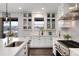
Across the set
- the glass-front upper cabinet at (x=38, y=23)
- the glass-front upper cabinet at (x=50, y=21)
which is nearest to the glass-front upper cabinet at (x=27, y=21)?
the glass-front upper cabinet at (x=38, y=23)

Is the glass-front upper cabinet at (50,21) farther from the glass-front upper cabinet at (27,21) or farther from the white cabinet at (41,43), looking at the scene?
the glass-front upper cabinet at (27,21)

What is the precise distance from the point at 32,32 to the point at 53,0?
7466 mm

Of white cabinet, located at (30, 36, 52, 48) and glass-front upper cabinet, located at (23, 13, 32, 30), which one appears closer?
white cabinet, located at (30, 36, 52, 48)

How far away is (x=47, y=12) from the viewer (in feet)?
28.3

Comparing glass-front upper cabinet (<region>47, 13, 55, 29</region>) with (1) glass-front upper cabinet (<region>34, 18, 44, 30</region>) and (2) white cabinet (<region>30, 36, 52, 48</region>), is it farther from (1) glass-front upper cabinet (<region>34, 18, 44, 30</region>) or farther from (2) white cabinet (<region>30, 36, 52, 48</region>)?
(2) white cabinet (<region>30, 36, 52, 48</region>)

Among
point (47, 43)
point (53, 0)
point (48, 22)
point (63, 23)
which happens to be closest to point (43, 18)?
point (48, 22)

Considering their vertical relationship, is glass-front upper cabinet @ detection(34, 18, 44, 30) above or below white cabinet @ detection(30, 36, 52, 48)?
above

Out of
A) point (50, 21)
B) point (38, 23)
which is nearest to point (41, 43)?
point (38, 23)

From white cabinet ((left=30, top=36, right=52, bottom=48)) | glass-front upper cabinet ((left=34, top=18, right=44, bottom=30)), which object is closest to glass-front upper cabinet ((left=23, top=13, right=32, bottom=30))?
glass-front upper cabinet ((left=34, top=18, right=44, bottom=30))

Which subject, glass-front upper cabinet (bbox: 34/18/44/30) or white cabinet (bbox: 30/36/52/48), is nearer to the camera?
white cabinet (bbox: 30/36/52/48)

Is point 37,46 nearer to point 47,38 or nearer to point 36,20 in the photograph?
point 47,38

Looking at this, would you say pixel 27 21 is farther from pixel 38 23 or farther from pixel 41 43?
pixel 41 43

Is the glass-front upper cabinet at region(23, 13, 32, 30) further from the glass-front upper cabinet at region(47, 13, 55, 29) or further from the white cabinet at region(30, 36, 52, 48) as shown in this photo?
the glass-front upper cabinet at region(47, 13, 55, 29)

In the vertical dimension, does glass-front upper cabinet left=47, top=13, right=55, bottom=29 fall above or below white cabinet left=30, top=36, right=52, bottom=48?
above
